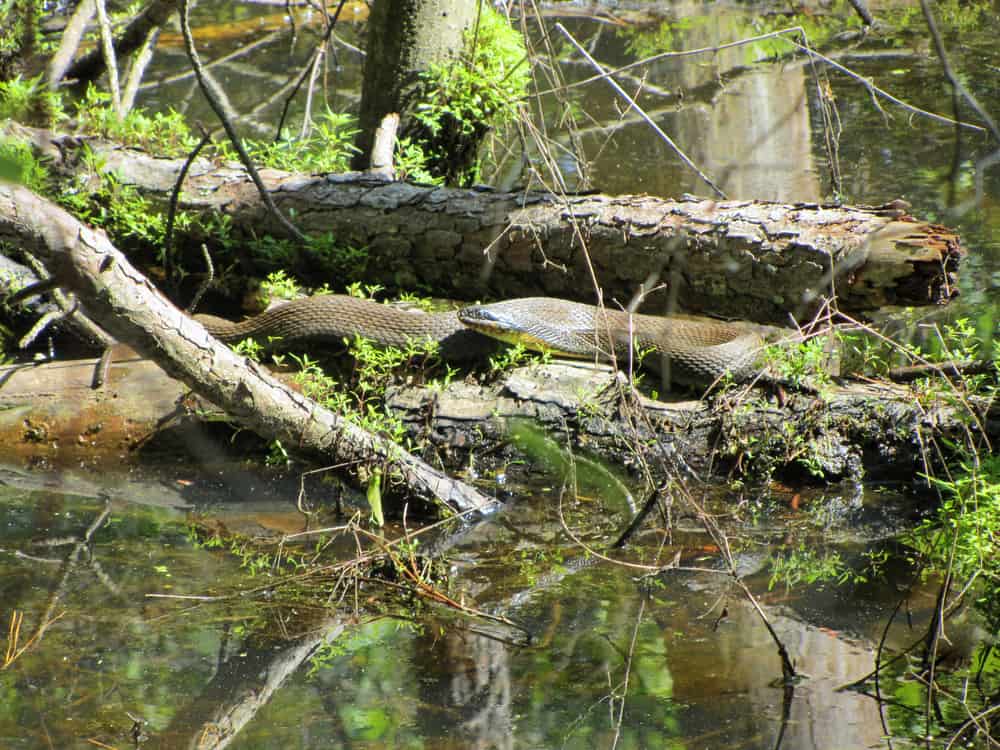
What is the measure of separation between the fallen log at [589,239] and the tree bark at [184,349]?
131 cm

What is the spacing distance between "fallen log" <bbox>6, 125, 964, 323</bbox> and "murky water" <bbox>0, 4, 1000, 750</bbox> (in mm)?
656

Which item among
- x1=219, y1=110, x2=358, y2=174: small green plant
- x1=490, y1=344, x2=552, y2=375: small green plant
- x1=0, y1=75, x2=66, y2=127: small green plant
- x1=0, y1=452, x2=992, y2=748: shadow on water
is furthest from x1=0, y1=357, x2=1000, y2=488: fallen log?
x1=0, y1=75, x2=66, y2=127: small green plant

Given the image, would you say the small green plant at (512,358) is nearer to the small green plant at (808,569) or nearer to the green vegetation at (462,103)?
the small green plant at (808,569)

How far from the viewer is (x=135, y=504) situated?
14.3ft

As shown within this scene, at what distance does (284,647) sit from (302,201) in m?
3.45

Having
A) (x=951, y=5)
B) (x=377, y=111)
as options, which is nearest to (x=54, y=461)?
(x=377, y=111)

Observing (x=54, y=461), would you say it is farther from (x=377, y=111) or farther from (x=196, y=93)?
(x=196, y=93)

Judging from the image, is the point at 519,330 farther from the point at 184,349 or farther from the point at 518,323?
the point at 184,349

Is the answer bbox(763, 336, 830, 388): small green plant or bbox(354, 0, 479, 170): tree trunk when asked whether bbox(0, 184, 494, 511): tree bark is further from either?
bbox(354, 0, 479, 170): tree trunk

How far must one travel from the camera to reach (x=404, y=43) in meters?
6.85

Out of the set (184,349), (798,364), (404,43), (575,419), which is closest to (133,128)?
(404,43)

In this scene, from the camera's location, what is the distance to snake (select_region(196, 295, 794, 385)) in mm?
5059

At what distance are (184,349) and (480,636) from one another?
1.50 meters

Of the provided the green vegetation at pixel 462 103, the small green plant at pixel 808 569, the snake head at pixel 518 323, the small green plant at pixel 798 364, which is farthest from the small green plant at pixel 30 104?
the small green plant at pixel 808 569
